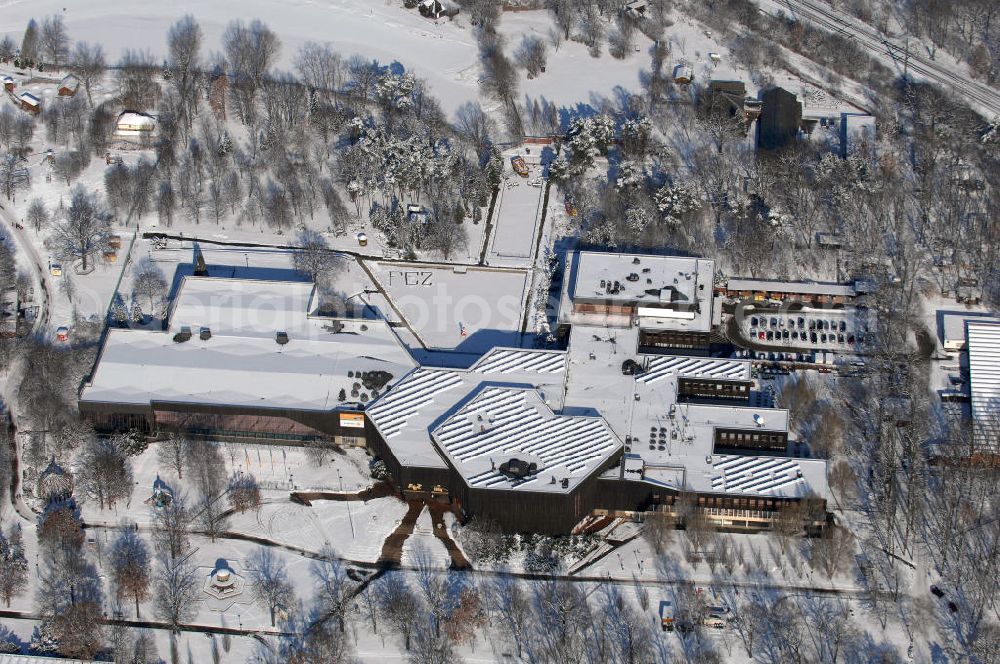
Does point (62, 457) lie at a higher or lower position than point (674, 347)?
lower

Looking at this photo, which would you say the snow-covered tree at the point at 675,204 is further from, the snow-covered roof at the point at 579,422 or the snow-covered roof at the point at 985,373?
the snow-covered roof at the point at 985,373

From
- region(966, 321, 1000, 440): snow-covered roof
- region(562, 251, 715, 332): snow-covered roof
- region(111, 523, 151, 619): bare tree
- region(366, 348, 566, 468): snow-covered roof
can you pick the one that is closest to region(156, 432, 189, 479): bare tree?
region(111, 523, 151, 619): bare tree

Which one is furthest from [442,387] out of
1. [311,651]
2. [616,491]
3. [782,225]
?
[782,225]

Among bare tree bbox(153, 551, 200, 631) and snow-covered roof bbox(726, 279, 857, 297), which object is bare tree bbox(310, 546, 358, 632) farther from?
snow-covered roof bbox(726, 279, 857, 297)

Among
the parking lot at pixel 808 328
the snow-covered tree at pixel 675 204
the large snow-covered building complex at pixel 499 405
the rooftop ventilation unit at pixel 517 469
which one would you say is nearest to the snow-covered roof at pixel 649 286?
the large snow-covered building complex at pixel 499 405

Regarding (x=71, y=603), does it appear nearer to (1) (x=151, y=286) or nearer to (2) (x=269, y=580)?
(2) (x=269, y=580)

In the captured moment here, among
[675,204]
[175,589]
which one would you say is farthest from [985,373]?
[175,589]

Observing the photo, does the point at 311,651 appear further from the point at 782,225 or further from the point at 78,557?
the point at 782,225
